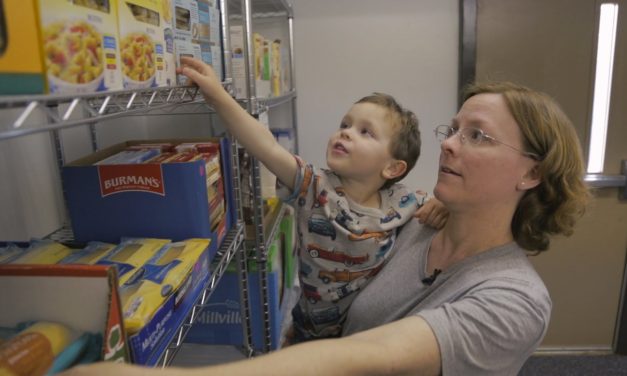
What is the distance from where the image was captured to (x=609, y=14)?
Result: 219cm

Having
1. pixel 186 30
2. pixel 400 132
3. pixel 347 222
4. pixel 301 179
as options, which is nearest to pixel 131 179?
pixel 186 30

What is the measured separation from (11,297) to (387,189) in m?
1.03

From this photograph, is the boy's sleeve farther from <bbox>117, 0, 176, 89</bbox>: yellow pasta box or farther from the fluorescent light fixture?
the fluorescent light fixture

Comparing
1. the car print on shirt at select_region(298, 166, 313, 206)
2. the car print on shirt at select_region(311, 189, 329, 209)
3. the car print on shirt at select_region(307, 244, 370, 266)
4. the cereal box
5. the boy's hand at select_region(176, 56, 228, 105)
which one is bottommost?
the car print on shirt at select_region(307, 244, 370, 266)

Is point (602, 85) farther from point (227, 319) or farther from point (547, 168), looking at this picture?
Result: point (227, 319)

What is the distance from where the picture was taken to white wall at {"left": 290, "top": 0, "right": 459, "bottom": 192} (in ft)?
7.63

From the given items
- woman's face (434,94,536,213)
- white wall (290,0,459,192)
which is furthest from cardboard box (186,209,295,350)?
white wall (290,0,459,192)

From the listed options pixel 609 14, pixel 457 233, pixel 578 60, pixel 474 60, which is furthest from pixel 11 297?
pixel 609 14

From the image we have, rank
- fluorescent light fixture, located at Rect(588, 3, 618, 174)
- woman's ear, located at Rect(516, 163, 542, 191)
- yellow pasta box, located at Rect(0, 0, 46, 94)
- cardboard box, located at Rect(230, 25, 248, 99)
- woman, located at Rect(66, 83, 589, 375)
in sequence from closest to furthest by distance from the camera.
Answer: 1. yellow pasta box, located at Rect(0, 0, 46, 94)
2. woman, located at Rect(66, 83, 589, 375)
3. woman's ear, located at Rect(516, 163, 542, 191)
4. cardboard box, located at Rect(230, 25, 248, 99)
5. fluorescent light fixture, located at Rect(588, 3, 618, 174)

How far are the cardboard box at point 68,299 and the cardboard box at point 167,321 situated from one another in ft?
0.10

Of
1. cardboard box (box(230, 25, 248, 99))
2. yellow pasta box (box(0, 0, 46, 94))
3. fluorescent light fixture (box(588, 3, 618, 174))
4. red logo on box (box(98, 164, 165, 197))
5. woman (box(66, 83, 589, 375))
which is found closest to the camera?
yellow pasta box (box(0, 0, 46, 94))

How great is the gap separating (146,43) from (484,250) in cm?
81

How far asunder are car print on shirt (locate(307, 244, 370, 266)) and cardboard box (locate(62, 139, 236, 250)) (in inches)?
17.5

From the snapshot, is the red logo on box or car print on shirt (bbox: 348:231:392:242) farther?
car print on shirt (bbox: 348:231:392:242)
